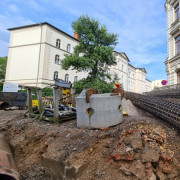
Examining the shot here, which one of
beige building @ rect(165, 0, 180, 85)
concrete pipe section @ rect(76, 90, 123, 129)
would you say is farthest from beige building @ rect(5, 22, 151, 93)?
concrete pipe section @ rect(76, 90, 123, 129)

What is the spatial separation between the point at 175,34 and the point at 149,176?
60.7 feet

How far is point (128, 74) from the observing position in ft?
167

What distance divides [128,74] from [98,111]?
49.0 m

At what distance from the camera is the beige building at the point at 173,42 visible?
17.0 m

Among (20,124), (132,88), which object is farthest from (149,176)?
(132,88)

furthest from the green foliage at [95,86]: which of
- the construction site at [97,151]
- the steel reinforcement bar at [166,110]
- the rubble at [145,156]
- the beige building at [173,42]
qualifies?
the rubble at [145,156]

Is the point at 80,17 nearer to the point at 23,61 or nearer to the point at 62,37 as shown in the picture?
the point at 62,37

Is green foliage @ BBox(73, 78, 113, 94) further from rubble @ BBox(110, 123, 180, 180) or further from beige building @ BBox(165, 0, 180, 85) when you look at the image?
rubble @ BBox(110, 123, 180, 180)

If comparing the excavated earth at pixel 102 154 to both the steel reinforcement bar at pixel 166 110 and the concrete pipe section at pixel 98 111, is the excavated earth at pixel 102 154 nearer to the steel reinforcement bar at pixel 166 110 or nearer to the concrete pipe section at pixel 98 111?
the concrete pipe section at pixel 98 111

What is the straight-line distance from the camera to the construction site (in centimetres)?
260

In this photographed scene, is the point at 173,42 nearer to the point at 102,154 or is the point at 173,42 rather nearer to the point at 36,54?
the point at 102,154

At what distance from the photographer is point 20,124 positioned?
4723 millimetres

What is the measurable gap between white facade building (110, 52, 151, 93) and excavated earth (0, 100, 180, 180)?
3857 cm

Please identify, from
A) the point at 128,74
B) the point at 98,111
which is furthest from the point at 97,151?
the point at 128,74
